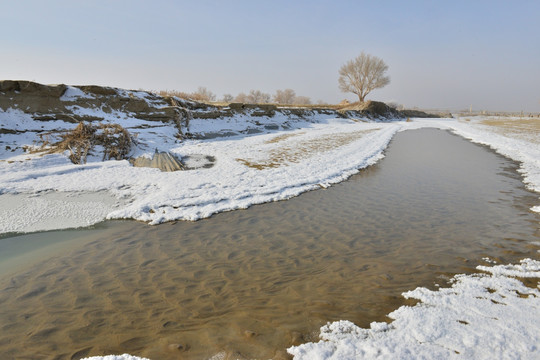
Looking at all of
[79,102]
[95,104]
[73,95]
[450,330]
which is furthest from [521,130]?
[73,95]

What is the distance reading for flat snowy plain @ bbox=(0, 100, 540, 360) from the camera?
2.40 m

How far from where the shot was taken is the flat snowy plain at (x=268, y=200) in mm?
2402

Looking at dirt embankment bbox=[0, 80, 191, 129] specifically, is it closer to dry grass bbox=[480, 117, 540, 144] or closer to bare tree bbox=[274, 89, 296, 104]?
dry grass bbox=[480, 117, 540, 144]

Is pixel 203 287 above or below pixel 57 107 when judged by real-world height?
below

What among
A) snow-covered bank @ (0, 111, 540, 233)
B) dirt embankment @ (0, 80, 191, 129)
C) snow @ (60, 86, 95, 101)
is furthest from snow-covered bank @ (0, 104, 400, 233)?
snow @ (60, 86, 95, 101)

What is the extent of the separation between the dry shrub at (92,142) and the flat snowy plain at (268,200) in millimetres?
646

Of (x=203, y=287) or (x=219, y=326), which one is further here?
(x=203, y=287)

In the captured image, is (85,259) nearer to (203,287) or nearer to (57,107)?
(203,287)

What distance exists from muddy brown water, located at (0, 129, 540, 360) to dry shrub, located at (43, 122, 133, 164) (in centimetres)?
757

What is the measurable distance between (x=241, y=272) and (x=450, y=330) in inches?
92.0

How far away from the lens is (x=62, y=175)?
28.5 feet

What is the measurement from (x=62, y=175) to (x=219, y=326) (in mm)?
8517

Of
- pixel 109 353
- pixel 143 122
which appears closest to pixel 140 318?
pixel 109 353

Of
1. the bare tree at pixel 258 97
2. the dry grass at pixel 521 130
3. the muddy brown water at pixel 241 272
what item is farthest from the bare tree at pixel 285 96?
the muddy brown water at pixel 241 272
